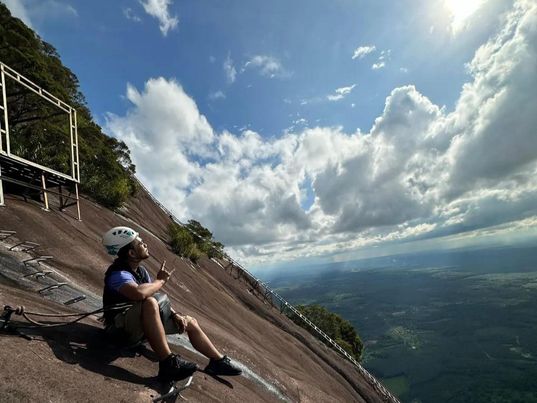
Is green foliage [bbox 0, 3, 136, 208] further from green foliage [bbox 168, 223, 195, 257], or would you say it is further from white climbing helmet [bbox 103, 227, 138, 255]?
white climbing helmet [bbox 103, 227, 138, 255]

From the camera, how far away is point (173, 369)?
5.46m

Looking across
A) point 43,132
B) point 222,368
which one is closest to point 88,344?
point 222,368

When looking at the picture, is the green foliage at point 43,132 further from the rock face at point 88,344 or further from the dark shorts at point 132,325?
the dark shorts at point 132,325

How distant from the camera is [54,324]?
18.8ft

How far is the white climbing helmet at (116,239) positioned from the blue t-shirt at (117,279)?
43 centimetres

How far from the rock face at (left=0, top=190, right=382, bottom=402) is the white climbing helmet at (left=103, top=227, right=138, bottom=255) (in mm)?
1580

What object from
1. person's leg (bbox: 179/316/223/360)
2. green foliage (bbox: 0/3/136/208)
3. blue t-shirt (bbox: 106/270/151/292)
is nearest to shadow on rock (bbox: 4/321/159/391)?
person's leg (bbox: 179/316/223/360)

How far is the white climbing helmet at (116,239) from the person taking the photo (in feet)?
19.3

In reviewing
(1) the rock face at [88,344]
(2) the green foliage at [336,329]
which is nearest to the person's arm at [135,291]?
(1) the rock face at [88,344]

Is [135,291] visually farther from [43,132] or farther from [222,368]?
[43,132]

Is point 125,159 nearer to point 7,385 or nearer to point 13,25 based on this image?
point 13,25

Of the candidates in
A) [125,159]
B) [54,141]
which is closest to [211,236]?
[125,159]

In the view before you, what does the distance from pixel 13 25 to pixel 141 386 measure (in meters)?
37.3

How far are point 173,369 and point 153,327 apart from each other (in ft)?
2.63
